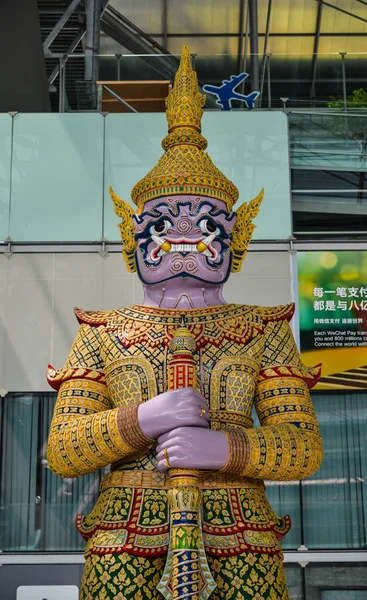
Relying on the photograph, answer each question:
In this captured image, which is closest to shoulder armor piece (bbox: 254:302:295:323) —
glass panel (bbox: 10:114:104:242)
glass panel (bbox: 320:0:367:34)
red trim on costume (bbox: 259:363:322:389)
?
red trim on costume (bbox: 259:363:322:389)

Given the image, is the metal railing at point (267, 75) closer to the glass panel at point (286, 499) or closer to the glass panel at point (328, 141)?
the glass panel at point (328, 141)

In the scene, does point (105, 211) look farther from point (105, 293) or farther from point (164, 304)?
point (164, 304)

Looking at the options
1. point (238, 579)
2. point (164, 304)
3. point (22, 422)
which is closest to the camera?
point (238, 579)

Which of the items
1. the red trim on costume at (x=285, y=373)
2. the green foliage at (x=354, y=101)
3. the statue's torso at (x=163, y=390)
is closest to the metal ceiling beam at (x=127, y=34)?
the green foliage at (x=354, y=101)

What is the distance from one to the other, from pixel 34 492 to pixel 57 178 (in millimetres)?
2681

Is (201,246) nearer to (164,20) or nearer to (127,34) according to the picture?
(127,34)

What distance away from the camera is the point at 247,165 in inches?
321

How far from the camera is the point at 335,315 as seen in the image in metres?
7.78

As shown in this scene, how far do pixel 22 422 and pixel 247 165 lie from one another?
2904 millimetres

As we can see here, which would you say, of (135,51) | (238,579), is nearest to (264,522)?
(238,579)

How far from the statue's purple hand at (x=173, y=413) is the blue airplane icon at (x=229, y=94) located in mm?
4954

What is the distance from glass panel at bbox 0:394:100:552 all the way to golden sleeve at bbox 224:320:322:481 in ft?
10.8

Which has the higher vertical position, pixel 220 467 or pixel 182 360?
pixel 182 360

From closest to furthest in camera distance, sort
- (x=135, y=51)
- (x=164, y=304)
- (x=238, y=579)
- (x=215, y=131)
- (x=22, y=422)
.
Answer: (x=238, y=579)
(x=164, y=304)
(x=22, y=422)
(x=215, y=131)
(x=135, y=51)
